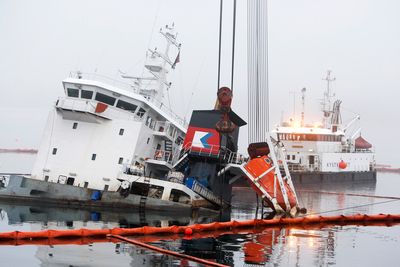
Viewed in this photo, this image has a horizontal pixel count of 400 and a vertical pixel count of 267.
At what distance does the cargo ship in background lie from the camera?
6412 centimetres

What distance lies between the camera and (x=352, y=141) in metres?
75.6

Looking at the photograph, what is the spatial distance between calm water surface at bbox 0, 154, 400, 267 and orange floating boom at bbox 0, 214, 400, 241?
923 mm

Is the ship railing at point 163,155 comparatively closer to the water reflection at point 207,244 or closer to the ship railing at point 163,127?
the ship railing at point 163,127

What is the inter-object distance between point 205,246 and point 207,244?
1.41ft

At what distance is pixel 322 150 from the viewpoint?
221ft

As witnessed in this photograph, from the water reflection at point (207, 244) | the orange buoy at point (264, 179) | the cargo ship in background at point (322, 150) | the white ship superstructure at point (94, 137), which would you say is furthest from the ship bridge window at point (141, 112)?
the cargo ship in background at point (322, 150)

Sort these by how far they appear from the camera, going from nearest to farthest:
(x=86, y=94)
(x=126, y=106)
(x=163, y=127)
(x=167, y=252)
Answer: (x=167, y=252)
(x=86, y=94)
(x=126, y=106)
(x=163, y=127)

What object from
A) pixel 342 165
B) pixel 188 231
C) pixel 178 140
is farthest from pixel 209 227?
pixel 342 165

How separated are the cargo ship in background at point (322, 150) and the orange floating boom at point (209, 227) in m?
31.9

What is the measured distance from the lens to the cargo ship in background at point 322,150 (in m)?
64.1

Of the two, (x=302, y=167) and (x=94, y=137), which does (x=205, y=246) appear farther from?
(x=302, y=167)

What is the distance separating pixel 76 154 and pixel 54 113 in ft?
9.58

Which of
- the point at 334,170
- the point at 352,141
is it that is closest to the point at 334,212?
the point at 334,170

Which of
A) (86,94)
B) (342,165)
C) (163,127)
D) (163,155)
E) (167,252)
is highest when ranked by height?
(342,165)
